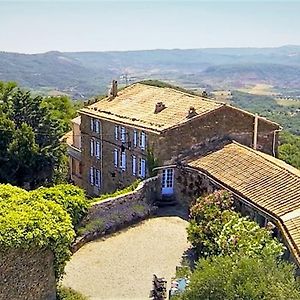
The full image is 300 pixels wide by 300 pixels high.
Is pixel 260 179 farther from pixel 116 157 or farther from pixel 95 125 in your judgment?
pixel 95 125

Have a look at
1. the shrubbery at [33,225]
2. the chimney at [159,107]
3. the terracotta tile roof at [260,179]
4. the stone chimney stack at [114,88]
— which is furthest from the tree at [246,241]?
the stone chimney stack at [114,88]

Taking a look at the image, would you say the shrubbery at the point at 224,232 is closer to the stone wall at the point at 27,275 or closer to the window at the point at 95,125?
the stone wall at the point at 27,275

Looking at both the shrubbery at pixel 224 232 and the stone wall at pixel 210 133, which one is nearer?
the shrubbery at pixel 224 232

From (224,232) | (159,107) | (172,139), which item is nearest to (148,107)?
(159,107)

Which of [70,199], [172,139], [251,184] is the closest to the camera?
[70,199]

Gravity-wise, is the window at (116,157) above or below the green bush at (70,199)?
below

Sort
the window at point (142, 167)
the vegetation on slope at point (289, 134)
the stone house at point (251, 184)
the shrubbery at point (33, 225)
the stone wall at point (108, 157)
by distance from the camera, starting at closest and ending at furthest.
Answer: the shrubbery at point (33, 225), the stone house at point (251, 184), the window at point (142, 167), the stone wall at point (108, 157), the vegetation on slope at point (289, 134)

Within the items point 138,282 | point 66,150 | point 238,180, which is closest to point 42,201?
point 138,282
